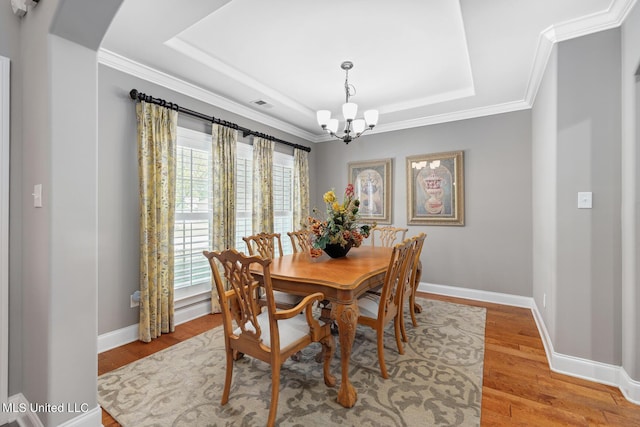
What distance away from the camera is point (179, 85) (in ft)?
10.4

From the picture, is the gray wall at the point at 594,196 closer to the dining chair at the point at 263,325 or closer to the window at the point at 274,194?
the dining chair at the point at 263,325

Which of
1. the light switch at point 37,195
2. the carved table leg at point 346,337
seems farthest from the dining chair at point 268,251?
the light switch at point 37,195

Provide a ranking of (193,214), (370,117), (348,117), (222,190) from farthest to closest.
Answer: (222,190) → (193,214) → (370,117) → (348,117)

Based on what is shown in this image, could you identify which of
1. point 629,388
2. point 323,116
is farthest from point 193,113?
point 629,388

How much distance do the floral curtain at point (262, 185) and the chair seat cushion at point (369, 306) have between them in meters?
2.12

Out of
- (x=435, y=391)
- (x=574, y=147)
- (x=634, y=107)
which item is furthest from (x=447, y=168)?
(x=435, y=391)

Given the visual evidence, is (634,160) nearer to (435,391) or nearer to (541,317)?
(541,317)

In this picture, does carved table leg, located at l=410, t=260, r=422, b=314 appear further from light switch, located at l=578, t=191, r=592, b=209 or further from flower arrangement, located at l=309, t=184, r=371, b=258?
light switch, located at l=578, t=191, r=592, b=209

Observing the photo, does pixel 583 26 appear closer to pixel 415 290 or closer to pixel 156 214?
pixel 415 290

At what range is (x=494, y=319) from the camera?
10.8ft

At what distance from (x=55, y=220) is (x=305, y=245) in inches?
95.5

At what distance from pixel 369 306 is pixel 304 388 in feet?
2.49

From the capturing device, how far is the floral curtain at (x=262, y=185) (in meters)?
4.09

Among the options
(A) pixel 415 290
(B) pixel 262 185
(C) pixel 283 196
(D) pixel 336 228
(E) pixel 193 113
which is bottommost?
(A) pixel 415 290
